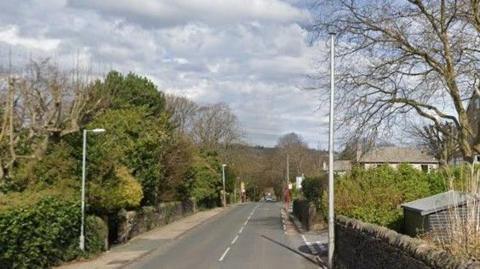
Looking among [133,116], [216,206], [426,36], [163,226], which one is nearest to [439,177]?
[426,36]

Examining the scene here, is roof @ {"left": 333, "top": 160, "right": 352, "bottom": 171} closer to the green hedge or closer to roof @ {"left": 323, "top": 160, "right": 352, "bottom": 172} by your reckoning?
roof @ {"left": 323, "top": 160, "right": 352, "bottom": 172}

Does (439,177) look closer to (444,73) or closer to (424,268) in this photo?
(444,73)

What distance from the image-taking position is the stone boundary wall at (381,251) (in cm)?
927

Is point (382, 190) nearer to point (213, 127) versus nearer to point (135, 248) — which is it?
point (135, 248)

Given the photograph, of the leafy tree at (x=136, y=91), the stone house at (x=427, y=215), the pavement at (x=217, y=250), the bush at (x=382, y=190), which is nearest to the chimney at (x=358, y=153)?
the bush at (x=382, y=190)

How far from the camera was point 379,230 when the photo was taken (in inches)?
588

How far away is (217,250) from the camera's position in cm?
3088

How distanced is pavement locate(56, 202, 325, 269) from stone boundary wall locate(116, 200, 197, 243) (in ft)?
2.31

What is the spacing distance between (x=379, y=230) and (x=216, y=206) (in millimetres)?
79758

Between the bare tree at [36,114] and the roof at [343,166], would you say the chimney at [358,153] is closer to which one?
the roof at [343,166]

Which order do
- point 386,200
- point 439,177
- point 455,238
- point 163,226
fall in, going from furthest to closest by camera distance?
1. point 163,226
2. point 439,177
3. point 386,200
4. point 455,238

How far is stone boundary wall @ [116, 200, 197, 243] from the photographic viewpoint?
1491 inches

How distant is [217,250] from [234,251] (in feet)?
3.52

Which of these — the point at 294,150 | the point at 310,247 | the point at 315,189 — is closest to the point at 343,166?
the point at 315,189
